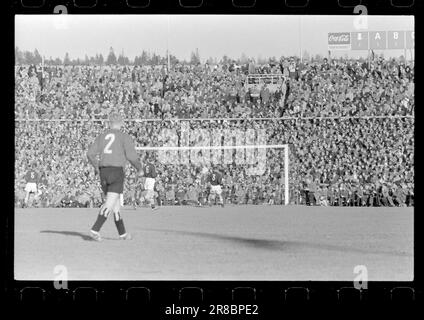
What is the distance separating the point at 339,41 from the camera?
96.4 feet

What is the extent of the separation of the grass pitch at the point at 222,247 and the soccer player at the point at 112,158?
696 millimetres

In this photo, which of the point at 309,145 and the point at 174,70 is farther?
the point at 174,70

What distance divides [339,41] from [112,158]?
1680 cm

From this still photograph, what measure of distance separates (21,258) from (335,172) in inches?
698

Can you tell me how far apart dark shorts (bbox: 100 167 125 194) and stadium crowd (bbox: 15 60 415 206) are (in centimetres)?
1409

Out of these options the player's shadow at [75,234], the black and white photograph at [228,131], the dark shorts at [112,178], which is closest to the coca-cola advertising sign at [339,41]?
the black and white photograph at [228,131]

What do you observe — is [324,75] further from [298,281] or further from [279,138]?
[298,281]

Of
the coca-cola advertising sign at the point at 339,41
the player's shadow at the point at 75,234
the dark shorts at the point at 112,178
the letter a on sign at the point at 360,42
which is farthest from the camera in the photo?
the letter a on sign at the point at 360,42

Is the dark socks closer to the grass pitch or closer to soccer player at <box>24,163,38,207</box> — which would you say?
the grass pitch

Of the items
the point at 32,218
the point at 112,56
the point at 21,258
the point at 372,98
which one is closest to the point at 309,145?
the point at 372,98

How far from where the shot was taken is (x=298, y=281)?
9.95 metres

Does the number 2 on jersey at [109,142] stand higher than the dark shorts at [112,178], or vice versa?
the number 2 on jersey at [109,142]

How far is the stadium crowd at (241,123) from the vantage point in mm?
28625

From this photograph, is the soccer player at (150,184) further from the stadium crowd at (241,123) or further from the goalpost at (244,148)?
the stadium crowd at (241,123)
